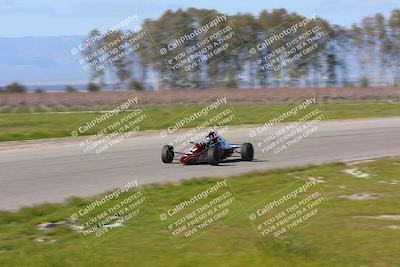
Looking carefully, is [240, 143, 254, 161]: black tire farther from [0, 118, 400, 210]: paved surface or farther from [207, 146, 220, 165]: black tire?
[207, 146, 220, 165]: black tire

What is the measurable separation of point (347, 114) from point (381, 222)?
31.2m

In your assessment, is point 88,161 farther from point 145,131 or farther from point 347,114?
point 347,114

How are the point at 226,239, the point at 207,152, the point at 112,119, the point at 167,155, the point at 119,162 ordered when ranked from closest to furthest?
the point at 226,239, the point at 207,152, the point at 167,155, the point at 119,162, the point at 112,119

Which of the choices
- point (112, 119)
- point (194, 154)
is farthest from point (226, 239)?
point (112, 119)

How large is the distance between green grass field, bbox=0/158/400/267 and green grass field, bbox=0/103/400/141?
15.4 meters

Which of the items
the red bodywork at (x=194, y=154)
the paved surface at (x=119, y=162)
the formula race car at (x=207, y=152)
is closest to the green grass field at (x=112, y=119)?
the paved surface at (x=119, y=162)

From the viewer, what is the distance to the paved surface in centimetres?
1523

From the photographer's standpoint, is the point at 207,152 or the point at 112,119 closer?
the point at 207,152

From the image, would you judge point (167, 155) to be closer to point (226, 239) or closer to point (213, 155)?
point (213, 155)

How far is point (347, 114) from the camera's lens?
136 ft

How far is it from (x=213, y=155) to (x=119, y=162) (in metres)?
2.91

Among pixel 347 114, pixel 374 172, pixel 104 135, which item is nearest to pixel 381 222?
pixel 374 172

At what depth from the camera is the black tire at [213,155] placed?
18344mm

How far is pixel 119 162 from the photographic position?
771 inches
